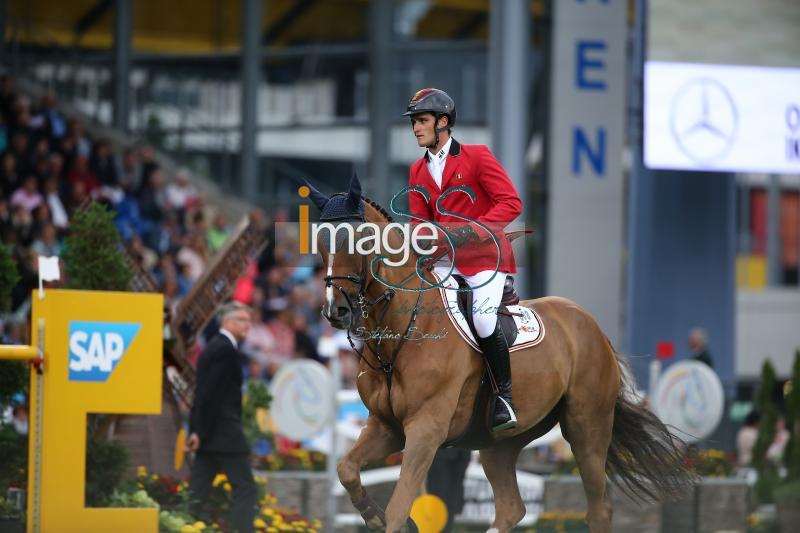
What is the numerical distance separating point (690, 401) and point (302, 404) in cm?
357

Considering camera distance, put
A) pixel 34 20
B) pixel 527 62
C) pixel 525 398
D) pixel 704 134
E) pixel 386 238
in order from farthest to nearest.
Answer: pixel 34 20
pixel 527 62
pixel 704 134
pixel 525 398
pixel 386 238

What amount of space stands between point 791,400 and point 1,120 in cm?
965

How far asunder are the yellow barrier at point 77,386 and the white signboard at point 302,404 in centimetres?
298

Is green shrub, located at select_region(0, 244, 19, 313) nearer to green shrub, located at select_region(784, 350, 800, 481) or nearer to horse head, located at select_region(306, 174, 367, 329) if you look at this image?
horse head, located at select_region(306, 174, 367, 329)

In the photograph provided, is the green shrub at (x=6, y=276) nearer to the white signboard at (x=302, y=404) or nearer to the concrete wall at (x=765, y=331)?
the white signboard at (x=302, y=404)

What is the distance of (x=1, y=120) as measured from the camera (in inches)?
639

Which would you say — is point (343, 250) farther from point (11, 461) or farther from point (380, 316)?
point (11, 461)

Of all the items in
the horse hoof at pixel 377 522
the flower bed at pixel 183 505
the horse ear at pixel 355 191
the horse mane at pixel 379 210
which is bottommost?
the flower bed at pixel 183 505

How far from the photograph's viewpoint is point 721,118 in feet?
47.5

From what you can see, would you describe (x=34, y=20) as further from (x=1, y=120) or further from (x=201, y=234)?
(x=201, y=234)

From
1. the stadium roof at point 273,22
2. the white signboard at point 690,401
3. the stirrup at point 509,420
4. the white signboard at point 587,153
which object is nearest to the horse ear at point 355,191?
the stirrup at point 509,420

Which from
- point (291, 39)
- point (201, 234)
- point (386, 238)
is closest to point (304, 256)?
point (386, 238)

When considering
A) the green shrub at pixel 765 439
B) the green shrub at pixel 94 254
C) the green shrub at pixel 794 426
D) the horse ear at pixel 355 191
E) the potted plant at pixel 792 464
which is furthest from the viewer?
the green shrub at pixel 765 439

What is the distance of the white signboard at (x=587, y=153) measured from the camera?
1498 centimetres
